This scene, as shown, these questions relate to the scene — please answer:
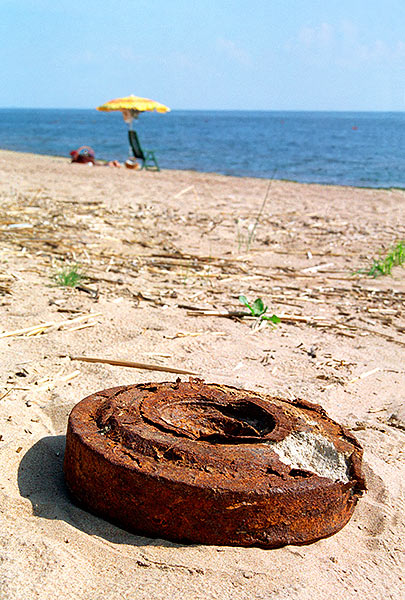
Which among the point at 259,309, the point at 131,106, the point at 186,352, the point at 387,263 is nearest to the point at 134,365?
the point at 186,352

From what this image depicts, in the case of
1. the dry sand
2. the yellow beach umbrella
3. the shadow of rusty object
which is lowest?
the dry sand

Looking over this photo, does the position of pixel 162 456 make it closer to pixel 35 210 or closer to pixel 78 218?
pixel 78 218

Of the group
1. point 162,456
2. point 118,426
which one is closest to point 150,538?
point 162,456

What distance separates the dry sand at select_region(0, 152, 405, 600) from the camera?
76.1 inches

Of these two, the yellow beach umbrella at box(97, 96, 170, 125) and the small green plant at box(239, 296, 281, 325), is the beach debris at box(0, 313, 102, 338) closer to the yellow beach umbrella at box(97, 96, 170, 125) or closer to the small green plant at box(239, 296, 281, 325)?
the small green plant at box(239, 296, 281, 325)

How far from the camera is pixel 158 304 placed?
4.62 metres

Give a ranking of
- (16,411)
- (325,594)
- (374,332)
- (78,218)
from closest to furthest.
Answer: (325,594) < (16,411) < (374,332) < (78,218)

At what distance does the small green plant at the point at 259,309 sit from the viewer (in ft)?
14.6

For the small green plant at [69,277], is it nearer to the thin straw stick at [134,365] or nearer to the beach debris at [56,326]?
the beach debris at [56,326]

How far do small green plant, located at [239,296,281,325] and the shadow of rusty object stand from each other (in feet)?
6.45

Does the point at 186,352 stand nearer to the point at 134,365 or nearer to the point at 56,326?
the point at 134,365

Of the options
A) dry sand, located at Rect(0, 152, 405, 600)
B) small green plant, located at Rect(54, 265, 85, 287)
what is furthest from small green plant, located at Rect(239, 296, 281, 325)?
small green plant, located at Rect(54, 265, 85, 287)

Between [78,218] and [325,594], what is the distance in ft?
21.1

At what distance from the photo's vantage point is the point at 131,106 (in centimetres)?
1866
